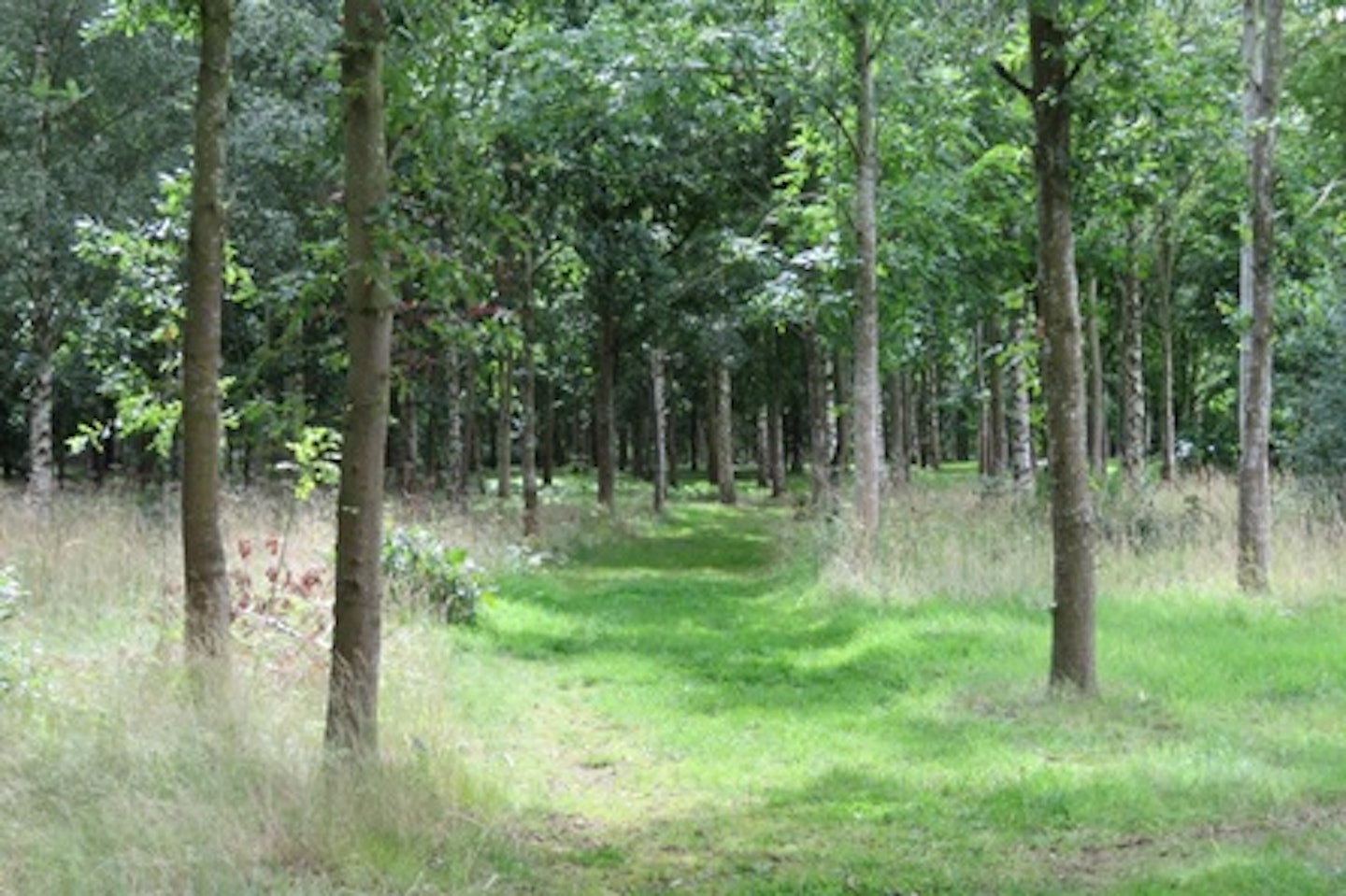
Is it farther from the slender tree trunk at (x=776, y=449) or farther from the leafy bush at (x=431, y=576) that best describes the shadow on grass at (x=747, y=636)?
the slender tree trunk at (x=776, y=449)

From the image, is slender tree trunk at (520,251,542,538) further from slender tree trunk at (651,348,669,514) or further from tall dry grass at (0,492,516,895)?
tall dry grass at (0,492,516,895)

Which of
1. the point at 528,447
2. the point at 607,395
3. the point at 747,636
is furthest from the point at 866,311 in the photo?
the point at 607,395

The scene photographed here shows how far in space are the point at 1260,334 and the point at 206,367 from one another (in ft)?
29.3

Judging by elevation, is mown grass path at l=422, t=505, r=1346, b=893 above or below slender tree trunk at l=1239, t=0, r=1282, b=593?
below

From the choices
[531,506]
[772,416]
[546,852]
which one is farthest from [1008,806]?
[772,416]

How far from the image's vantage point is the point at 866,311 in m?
13.8

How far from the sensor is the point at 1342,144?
12555 mm

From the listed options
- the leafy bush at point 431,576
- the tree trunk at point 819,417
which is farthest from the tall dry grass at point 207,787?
the tree trunk at point 819,417

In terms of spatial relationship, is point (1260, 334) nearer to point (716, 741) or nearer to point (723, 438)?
point (716, 741)

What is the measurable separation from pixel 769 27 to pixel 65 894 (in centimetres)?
1332

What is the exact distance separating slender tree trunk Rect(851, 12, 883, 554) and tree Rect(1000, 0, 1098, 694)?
16.9ft

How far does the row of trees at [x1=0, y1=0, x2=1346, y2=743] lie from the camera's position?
5832 millimetres

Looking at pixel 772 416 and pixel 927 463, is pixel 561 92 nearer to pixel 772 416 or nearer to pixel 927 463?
pixel 772 416

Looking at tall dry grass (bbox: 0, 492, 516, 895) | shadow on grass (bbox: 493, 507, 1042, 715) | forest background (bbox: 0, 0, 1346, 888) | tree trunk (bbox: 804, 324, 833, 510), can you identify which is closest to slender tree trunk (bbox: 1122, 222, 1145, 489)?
forest background (bbox: 0, 0, 1346, 888)
